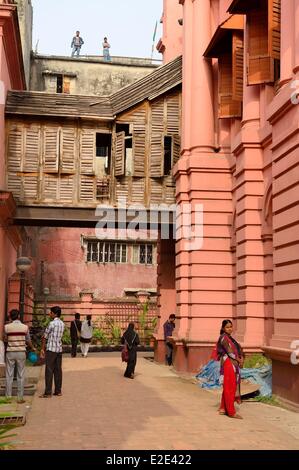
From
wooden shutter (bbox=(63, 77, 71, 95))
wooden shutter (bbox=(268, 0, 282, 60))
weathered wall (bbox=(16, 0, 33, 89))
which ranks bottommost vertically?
wooden shutter (bbox=(268, 0, 282, 60))

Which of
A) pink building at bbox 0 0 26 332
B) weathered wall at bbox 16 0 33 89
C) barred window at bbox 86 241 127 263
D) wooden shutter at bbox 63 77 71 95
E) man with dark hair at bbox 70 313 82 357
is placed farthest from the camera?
barred window at bbox 86 241 127 263

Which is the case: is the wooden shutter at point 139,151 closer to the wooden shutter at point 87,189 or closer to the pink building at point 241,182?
the wooden shutter at point 87,189

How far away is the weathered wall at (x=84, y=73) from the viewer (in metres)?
35.4

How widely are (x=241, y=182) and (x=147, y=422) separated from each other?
7.48m

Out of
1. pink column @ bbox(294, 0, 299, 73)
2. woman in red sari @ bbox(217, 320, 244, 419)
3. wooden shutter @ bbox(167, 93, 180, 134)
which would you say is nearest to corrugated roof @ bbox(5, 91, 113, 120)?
wooden shutter @ bbox(167, 93, 180, 134)

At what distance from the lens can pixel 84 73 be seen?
3597cm

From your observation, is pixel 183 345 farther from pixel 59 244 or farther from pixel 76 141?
pixel 59 244

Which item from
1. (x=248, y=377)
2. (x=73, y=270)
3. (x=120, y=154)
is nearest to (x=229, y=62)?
(x=120, y=154)

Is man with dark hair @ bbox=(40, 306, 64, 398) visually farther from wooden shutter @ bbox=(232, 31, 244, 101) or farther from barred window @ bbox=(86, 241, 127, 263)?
barred window @ bbox=(86, 241, 127, 263)

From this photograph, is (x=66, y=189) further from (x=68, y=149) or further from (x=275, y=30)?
(x=275, y=30)

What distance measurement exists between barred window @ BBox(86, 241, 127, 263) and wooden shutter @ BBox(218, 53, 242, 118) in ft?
64.6

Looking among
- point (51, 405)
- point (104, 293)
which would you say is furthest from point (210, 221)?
point (104, 293)

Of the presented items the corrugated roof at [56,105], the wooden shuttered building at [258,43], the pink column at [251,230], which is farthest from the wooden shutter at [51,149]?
the wooden shuttered building at [258,43]

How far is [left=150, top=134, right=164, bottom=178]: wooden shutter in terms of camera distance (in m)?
21.0
